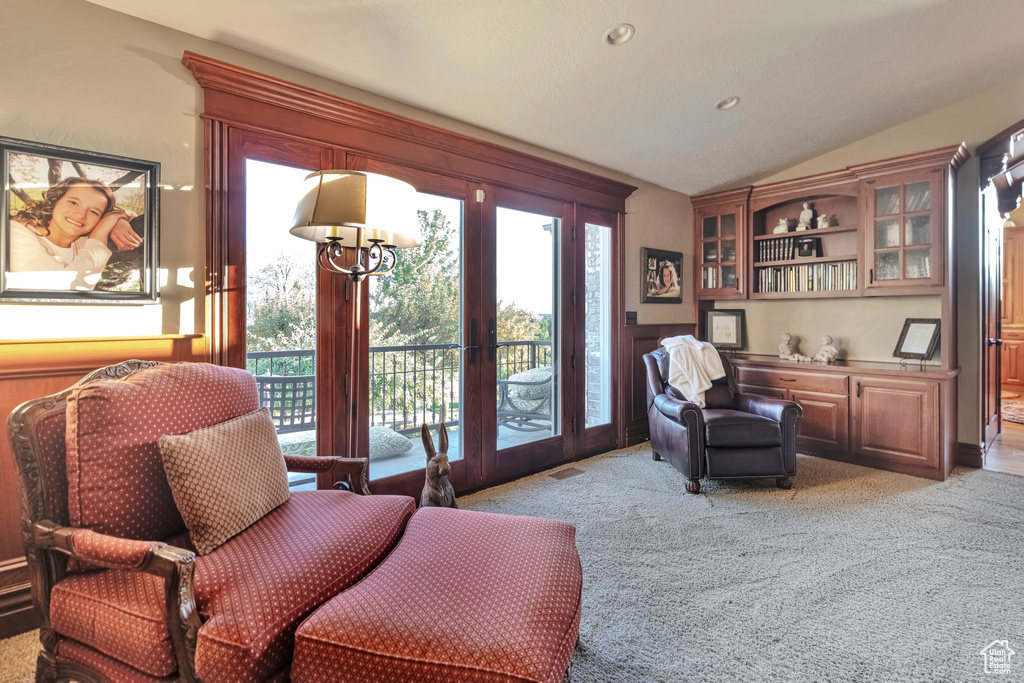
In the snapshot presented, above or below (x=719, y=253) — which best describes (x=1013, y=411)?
below

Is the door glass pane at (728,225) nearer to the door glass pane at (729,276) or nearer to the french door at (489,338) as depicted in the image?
the door glass pane at (729,276)

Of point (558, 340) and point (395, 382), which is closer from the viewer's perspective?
point (395, 382)

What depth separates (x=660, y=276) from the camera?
14.9 ft

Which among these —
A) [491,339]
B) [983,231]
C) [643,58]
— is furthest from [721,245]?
[491,339]

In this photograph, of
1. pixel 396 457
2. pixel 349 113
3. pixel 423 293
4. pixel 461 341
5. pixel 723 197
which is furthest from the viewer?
pixel 723 197

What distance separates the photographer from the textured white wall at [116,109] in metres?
1.78

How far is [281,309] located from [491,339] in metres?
1.35

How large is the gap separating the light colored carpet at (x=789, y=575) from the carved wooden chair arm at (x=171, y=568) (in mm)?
891

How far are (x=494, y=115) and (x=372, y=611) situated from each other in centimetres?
279

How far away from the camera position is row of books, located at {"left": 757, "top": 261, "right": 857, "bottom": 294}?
4.09m

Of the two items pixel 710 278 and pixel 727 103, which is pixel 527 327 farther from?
pixel 710 278

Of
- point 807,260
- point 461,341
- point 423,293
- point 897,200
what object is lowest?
point 461,341

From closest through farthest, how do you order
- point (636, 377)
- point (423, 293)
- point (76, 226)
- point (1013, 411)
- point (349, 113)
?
point (76, 226), point (349, 113), point (423, 293), point (636, 377), point (1013, 411)

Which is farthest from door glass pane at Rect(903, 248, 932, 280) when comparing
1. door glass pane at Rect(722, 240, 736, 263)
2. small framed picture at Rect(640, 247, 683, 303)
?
small framed picture at Rect(640, 247, 683, 303)
